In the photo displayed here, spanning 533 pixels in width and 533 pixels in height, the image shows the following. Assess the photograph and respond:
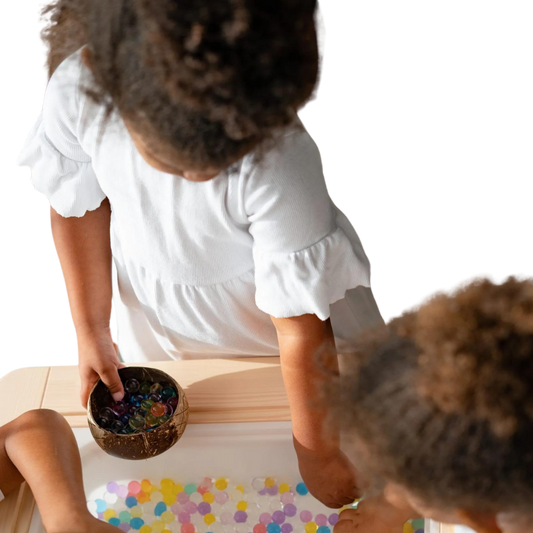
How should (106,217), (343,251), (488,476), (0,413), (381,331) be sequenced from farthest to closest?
(106,217)
(0,413)
(343,251)
(381,331)
(488,476)

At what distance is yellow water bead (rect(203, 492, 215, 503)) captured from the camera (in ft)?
3.39

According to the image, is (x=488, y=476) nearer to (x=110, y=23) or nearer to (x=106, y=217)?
(x=110, y=23)

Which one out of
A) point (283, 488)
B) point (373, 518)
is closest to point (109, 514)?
point (283, 488)

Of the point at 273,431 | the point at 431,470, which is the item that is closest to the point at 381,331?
the point at 431,470

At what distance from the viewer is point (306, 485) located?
999 millimetres

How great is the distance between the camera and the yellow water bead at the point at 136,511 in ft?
3.34

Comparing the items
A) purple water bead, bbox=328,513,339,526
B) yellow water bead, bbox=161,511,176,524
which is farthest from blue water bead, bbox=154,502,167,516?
purple water bead, bbox=328,513,339,526

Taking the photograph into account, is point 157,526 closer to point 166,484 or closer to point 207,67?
point 166,484

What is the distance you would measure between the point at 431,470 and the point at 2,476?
0.58m

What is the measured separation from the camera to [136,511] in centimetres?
102

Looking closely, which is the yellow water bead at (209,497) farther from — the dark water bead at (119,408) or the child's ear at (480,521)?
the child's ear at (480,521)

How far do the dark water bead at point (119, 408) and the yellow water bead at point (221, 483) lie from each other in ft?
0.55

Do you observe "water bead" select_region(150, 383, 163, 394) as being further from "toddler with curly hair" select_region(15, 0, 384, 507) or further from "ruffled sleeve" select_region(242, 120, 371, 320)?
"ruffled sleeve" select_region(242, 120, 371, 320)

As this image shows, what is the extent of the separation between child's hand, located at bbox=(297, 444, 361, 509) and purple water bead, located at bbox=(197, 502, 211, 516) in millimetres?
145
